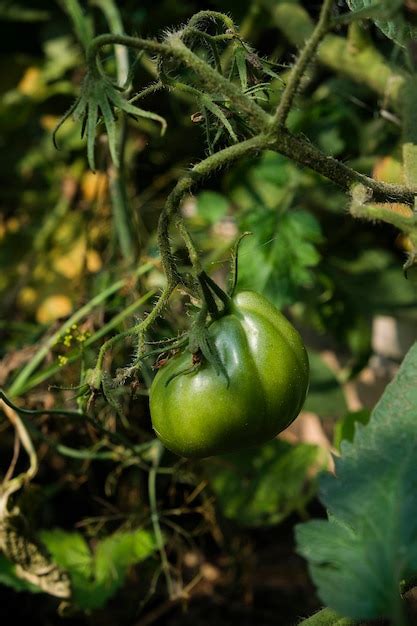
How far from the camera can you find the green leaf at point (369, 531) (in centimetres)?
48

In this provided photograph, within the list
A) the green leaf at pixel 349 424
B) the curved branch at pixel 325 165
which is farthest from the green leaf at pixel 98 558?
the curved branch at pixel 325 165

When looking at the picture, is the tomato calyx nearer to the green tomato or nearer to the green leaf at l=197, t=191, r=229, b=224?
the green tomato

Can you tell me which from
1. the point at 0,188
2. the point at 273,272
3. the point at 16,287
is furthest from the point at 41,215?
the point at 273,272

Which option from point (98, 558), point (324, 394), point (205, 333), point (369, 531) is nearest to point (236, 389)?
point (205, 333)

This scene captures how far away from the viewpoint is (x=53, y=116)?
194 cm

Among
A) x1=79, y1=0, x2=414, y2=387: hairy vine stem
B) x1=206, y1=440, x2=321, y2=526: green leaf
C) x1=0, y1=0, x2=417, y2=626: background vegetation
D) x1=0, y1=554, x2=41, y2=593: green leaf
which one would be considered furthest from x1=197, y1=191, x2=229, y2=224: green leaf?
x1=79, y1=0, x2=414, y2=387: hairy vine stem

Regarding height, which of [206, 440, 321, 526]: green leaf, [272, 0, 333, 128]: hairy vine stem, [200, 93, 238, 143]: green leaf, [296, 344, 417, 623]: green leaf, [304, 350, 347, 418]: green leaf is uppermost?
[272, 0, 333, 128]: hairy vine stem

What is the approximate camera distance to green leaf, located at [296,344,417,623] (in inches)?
18.9

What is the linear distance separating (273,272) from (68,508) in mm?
653

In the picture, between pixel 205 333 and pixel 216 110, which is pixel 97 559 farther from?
pixel 216 110

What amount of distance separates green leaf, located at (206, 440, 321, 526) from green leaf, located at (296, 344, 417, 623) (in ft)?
2.65

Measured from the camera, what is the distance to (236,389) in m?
0.67

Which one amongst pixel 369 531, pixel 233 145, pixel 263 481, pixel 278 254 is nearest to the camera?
pixel 369 531

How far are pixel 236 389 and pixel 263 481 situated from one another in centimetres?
83
